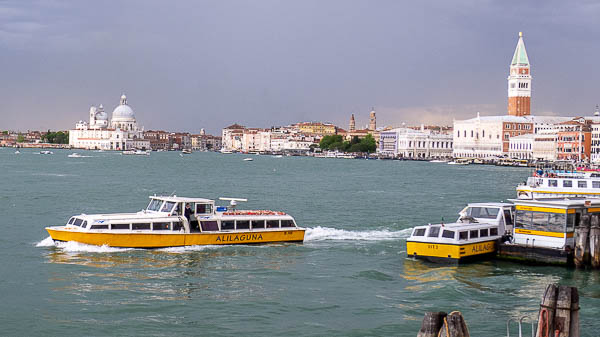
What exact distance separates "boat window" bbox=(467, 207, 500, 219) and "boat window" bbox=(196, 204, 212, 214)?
19.1 feet

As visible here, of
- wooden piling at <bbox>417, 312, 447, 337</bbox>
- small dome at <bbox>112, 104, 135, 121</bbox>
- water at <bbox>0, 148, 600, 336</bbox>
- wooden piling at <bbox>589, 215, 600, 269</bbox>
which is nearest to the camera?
wooden piling at <bbox>417, 312, 447, 337</bbox>

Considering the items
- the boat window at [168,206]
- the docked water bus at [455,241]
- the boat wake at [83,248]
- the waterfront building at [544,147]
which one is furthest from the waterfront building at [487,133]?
the boat wake at [83,248]

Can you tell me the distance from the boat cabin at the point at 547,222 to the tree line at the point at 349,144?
408 ft

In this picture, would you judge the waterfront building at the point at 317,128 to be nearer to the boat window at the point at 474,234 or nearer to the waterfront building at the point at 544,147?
the waterfront building at the point at 544,147

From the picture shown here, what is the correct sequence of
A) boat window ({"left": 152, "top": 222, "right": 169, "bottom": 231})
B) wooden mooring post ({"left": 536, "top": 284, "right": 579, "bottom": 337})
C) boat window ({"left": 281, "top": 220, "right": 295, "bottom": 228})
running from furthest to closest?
boat window ({"left": 281, "top": 220, "right": 295, "bottom": 228}) → boat window ({"left": 152, "top": 222, "right": 169, "bottom": 231}) → wooden mooring post ({"left": 536, "top": 284, "right": 579, "bottom": 337})

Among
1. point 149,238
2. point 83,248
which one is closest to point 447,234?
point 149,238

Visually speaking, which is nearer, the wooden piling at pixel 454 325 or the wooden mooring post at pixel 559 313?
the wooden piling at pixel 454 325

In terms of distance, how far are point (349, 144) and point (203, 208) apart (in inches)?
5031

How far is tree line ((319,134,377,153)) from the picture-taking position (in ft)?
459

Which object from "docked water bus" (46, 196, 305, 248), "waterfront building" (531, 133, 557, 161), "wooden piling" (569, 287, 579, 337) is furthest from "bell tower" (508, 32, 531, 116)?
"wooden piling" (569, 287, 579, 337)

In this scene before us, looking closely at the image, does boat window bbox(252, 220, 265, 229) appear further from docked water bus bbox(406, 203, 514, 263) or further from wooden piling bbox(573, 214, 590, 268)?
wooden piling bbox(573, 214, 590, 268)

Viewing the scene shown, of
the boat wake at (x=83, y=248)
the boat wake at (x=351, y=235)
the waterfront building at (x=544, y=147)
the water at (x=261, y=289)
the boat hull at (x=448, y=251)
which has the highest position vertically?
the waterfront building at (x=544, y=147)

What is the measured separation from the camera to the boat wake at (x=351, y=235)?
757 inches

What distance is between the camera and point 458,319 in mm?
5844
